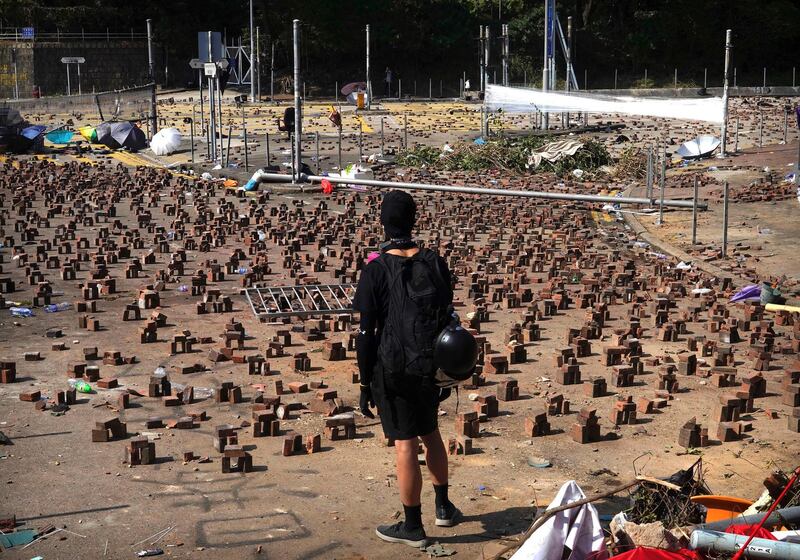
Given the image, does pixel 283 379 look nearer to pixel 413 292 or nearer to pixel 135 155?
pixel 413 292

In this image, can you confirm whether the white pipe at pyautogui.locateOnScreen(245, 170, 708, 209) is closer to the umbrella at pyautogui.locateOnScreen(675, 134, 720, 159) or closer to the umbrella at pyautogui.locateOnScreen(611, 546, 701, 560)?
the umbrella at pyautogui.locateOnScreen(675, 134, 720, 159)

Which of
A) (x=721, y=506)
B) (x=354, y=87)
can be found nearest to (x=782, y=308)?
(x=721, y=506)

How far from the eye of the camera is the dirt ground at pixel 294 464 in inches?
241

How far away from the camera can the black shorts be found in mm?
5934

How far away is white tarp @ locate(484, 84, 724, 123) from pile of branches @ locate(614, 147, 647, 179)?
4.63ft

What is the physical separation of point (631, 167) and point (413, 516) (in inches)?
772

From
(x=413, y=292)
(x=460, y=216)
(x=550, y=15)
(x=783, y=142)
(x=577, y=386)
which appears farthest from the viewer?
(x=550, y=15)

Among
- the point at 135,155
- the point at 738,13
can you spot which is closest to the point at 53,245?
the point at 135,155

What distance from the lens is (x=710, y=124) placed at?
36.7m

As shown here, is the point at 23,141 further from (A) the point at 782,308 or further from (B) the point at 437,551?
(B) the point at 437,551

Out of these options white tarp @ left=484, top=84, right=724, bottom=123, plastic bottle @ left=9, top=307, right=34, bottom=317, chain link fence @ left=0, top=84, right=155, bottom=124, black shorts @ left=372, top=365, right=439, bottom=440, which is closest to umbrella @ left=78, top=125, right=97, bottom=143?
chain link fence @ left=0, top=84, right=155, bottom=124

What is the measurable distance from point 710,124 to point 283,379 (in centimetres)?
3049

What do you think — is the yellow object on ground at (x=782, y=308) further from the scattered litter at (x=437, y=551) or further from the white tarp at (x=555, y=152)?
the white tarp at (x=555, y=152)

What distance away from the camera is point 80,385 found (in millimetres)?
8953
